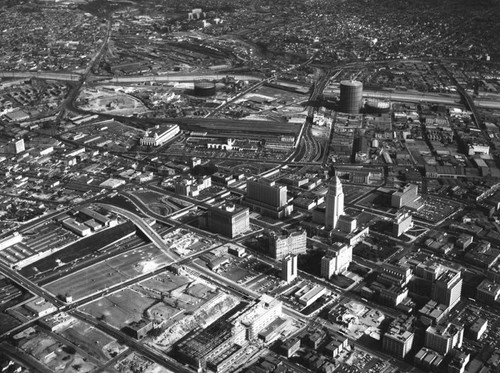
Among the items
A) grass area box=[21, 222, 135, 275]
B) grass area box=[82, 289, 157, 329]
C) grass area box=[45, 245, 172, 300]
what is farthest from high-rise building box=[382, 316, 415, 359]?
grass area box=[21, 222, 135, 275]

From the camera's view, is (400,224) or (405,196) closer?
(400,224)

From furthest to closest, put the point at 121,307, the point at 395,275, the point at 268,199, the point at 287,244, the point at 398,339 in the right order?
the point at 268,199
the point at 287,244
the point at 395,275
the point at 121,307
the point at 398,339

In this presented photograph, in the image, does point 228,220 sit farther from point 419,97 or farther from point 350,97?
point 419,97

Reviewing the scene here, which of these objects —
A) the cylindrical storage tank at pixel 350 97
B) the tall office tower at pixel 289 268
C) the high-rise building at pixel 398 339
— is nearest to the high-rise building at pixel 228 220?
the tall office tower at pixel 289 268

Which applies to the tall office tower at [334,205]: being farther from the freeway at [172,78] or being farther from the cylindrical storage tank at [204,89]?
the freeway at [172,78]

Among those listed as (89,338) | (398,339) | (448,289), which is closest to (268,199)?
(448,289)
